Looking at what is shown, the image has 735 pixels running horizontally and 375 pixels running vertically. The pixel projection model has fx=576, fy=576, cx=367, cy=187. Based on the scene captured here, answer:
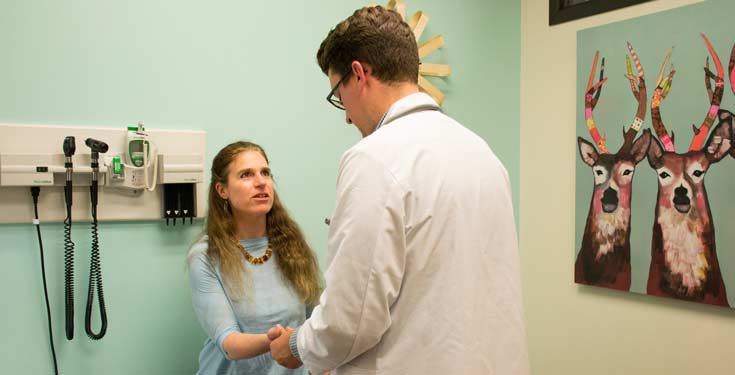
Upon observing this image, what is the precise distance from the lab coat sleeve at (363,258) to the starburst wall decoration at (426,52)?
53.7 inches

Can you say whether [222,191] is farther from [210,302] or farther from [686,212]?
[686,212]

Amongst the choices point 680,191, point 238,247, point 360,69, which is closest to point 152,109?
point 238,247

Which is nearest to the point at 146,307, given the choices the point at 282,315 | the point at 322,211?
the point at 282,315

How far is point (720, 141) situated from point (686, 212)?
0.26 m

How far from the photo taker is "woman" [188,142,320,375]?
162 cm

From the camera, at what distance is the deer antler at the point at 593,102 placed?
2301 mm

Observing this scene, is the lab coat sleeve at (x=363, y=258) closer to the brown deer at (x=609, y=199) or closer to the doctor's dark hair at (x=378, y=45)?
the doctor's dark hair at (x=378, y=45)

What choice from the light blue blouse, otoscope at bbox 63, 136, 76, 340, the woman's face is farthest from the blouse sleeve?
otoscope at bbox 63, 136, 76, 340

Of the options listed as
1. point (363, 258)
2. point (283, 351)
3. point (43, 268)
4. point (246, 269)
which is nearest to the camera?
point (363, 258)

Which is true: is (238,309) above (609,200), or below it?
below

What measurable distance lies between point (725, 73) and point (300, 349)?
1.70m

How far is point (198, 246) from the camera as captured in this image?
171 centimetres

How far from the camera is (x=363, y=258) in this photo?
1049 mm

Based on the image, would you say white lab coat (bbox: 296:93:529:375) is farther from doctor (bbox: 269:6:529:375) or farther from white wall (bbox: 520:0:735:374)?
white wall (bbox: 520:0:735:374)
